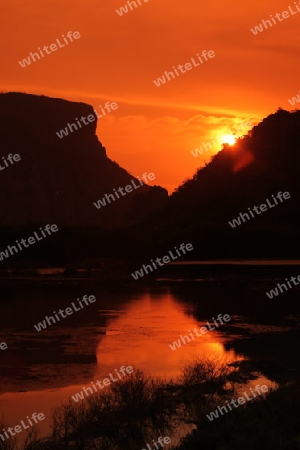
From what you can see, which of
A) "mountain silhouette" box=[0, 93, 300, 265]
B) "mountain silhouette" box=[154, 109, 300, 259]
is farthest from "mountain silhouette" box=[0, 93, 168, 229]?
"mountain silhouette" box=[154, 109, 300, 259]

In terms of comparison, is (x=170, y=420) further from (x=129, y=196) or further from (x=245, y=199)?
(x=129, y=196)

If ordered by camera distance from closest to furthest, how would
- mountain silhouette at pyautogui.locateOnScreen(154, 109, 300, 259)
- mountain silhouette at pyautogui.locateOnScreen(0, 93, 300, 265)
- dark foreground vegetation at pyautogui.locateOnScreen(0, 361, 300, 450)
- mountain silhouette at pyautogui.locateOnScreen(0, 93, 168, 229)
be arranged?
dark foreground vegetation at pyautogui.locateOnScreen(0, 361, 300, 450) < mountain silhouette at pyautogui.locateOnScreen(0, 93, 300, 265) < mountain silhouette at pyautogui.locateOnScreen(154, 109, 300, 259) < mountain silhouette at pyautogui.locateOnScreen(0, 93, 168, 229)

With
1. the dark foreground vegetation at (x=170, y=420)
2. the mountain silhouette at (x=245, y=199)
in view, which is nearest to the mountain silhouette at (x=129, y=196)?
the mountain silhouette at (x=245, y=199)

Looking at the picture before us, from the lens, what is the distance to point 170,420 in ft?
54.5

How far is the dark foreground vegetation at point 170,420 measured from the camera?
1435 centimetres

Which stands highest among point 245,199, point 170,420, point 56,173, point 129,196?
point 56,173

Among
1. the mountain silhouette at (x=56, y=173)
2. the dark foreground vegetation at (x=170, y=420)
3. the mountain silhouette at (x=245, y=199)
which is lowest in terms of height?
the dark foreground vegetation at (x=170, y=420)

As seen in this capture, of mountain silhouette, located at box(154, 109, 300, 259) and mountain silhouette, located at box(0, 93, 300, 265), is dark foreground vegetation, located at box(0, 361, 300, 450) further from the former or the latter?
mountain silhouette, located at box(154, 109, 300, 259)

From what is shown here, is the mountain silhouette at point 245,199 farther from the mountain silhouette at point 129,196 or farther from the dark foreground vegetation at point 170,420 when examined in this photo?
the dark foreground vegetation at point 170,420

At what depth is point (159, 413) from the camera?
1702 cm

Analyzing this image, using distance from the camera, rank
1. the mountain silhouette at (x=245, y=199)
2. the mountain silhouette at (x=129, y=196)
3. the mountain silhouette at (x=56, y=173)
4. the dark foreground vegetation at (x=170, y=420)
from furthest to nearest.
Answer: the mountain silhouette at (x=56, y=173) → the mountain silhouette at (x=245, y=199) → the mountain silhouette at (x=129, y=196) → the dark foreground vegetation at (x=170, y=420)

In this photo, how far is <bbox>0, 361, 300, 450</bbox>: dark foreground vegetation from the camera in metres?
14.4

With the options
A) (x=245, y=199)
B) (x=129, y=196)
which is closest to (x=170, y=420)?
(x=245, y=199)

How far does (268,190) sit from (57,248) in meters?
34.5
